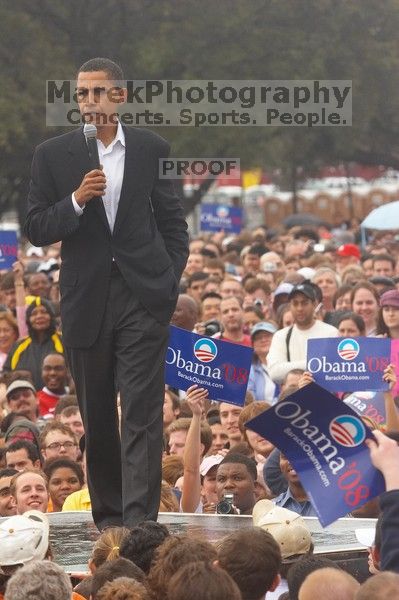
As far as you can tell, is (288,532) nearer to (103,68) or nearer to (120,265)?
(120,265)

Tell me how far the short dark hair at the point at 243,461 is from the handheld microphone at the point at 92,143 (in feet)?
8.38

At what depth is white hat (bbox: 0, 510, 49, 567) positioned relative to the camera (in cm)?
691

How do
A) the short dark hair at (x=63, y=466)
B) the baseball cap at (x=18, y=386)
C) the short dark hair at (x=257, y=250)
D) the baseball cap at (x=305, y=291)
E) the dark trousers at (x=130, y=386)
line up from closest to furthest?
the dark trousers at (x=130, y=386) → the short dark hair at (x=63, y=466) → the baseball cap at (x=18, y=386) → the baseball cap at (x=305, y=291) → the short dark hair at (x=257, y=250)

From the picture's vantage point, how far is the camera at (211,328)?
1394cm

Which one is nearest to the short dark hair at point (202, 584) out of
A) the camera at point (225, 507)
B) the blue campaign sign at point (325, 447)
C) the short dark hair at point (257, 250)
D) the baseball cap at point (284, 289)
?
the blue campaign sign at point (325, 447)

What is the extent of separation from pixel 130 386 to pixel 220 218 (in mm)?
21840

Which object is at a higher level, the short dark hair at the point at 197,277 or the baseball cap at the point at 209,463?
the short dark hair at the point at 197,277

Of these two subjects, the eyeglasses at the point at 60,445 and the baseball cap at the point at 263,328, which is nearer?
the eyeglasses at the point at 60,445

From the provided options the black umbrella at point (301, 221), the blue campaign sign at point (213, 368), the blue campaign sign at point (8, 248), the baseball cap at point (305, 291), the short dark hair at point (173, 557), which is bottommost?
the short dark hair at point (173, 557)

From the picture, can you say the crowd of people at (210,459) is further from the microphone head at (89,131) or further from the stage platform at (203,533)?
the microphone head at (89,131)

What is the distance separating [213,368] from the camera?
1040cm

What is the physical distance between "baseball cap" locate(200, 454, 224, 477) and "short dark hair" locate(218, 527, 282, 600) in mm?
3796

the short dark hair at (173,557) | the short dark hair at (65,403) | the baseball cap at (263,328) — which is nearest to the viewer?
the short dark hair at (173,557)

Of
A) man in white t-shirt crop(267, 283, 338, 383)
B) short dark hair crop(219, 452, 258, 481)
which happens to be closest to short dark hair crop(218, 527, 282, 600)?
short dark hair crop(219, 452, 258, 481)
